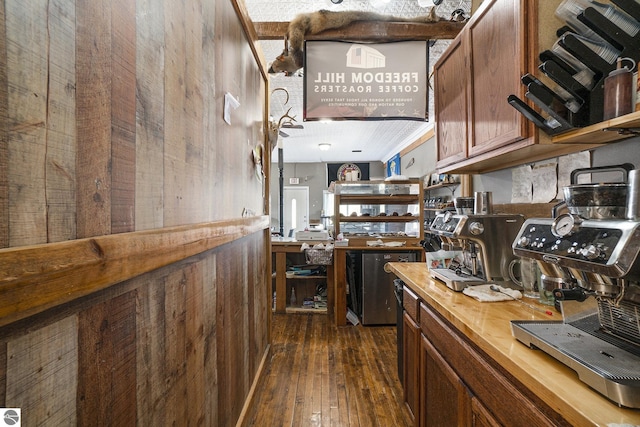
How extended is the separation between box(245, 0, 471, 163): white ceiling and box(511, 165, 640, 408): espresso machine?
1.89 meters

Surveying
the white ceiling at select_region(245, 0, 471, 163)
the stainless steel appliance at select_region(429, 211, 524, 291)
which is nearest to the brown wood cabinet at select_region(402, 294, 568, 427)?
the stainless steel appliance at select_region(429, 211, 524, 291)

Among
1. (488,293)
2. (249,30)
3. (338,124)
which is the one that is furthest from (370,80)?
(338,124)

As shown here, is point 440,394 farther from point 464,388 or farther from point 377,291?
point 377,291

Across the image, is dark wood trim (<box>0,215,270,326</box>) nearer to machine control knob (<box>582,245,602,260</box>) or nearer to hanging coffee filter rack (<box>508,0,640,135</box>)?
machine control knob (<box>582,245,602,260</box>)

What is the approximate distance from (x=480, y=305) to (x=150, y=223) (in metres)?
1.30

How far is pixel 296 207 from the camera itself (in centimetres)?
980

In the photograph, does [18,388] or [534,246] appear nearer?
[18,388]

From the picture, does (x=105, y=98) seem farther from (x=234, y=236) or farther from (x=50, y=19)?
(x=234, y=236)

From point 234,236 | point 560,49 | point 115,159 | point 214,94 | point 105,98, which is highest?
point 560,49

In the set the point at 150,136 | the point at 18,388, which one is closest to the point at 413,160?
the point at 150,136

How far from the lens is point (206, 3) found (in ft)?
4.21

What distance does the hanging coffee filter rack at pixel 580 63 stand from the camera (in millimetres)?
1111

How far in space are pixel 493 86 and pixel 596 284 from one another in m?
1.17

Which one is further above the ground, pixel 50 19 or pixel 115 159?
pixel 50 19
